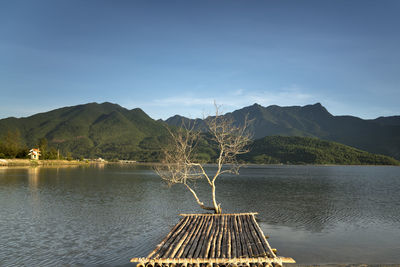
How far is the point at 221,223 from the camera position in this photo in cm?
1934

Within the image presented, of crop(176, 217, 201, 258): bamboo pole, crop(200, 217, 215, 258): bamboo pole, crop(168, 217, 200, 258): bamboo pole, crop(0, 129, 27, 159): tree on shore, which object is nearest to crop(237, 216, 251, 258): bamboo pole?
crop(200, 217, 215, 258): bamboo pole

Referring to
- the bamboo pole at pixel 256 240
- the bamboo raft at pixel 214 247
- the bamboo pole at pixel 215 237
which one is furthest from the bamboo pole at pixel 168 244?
the bamboo pole at pixel 256 240

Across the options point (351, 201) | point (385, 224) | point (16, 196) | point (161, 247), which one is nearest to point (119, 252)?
point (161, 247)

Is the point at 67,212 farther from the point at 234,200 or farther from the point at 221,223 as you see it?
the point at 234,200

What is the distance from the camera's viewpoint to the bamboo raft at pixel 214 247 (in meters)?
11.9

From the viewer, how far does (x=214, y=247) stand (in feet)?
45.2

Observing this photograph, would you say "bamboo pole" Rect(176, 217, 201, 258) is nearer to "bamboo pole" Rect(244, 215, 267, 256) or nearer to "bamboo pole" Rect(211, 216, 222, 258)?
"bamboo pole" Rect(211, 216, 222, 258)

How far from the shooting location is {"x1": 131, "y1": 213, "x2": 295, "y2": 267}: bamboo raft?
11.9 m

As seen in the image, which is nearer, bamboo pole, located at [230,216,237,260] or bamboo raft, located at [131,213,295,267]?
bamboo raft, located at [131,213,295,267]

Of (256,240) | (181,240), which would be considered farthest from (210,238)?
(256,240)

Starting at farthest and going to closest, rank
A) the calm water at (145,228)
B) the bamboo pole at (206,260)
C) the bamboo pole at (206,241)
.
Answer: the calm water at (145,228)
the bamboo pole at (206,241)
the bamboo pole at (206,260)

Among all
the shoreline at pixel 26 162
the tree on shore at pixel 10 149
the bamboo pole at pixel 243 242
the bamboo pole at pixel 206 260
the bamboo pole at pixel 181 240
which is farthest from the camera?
the tree on shore at pixel 10 149

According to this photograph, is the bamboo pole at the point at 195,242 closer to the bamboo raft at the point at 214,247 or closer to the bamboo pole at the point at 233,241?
the bamboo raft at the point at 214,247

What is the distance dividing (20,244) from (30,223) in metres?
6.46
